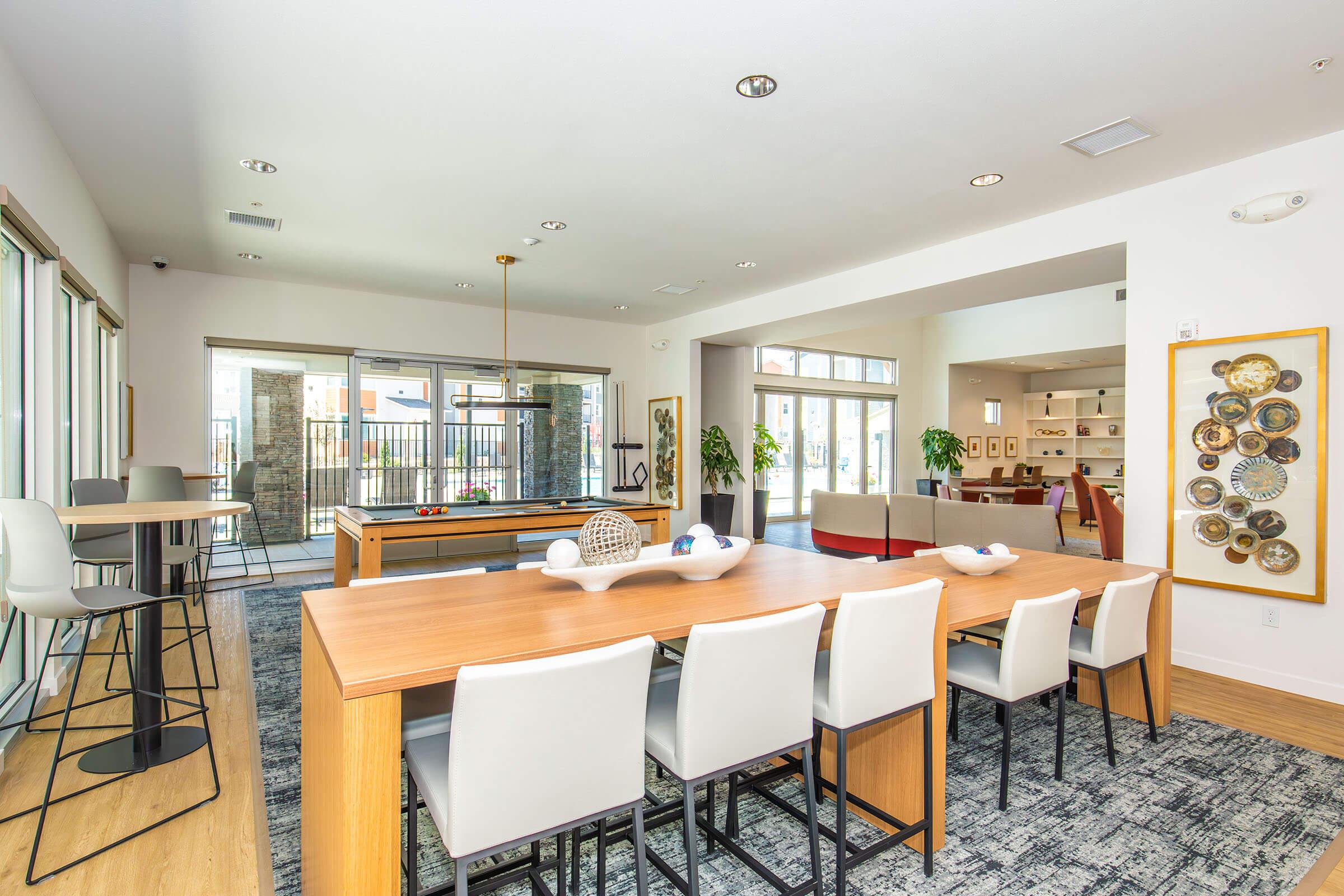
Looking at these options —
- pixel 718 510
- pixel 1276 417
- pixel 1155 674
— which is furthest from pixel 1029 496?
pixel 1155 674

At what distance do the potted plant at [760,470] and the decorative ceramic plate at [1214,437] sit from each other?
4785 millimetres

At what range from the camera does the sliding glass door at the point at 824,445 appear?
33.2ft

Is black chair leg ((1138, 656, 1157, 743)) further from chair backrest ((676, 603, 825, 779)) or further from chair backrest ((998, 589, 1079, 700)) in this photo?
chair backrest ((676, 603, 825, 779))

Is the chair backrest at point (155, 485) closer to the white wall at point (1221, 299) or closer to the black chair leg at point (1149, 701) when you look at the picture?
the black chair leg at point (1149, 701)

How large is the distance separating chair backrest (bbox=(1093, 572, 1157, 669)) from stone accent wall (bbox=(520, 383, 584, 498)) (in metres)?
5.88

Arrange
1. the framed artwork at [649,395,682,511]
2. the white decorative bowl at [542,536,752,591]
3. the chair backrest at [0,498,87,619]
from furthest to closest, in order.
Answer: the framed artwork at [649,395,682,511] → the chair backrest at [0,498,87,619] → the white decorative bowl at [542,536,752,591]

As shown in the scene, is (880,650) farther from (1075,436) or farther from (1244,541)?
(1075,436)

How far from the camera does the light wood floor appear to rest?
189 centimetres

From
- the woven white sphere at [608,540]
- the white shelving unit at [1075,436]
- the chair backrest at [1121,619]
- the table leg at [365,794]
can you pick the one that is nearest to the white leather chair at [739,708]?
the woven white sphere at [608,540]

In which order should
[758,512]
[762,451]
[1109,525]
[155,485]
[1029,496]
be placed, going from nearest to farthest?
[155,485] → [1109,525] → [1029,496] → [758,512] → [762,451]

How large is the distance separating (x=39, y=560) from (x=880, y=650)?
2673 mm

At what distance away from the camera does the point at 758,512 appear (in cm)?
843

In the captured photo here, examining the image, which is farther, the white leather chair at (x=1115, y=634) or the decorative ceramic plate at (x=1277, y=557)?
the decorative ceramic plate at (x=1277, y=557)

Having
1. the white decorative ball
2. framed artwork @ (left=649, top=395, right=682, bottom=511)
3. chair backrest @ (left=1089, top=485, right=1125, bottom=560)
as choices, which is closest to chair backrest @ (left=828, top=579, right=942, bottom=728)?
the white decorative ball
